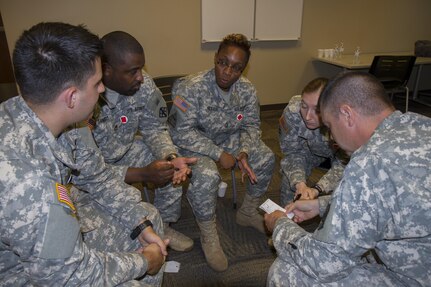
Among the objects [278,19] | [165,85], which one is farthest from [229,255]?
[278,19]

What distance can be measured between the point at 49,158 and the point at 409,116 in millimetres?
1295

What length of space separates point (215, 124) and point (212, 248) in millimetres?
913

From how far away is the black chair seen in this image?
3.97 meters

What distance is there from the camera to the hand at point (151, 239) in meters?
1.46

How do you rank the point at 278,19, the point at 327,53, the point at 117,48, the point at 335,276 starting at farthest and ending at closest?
the point at 327,53
the point at 278,19
the point at 117,48
the point at 335,276

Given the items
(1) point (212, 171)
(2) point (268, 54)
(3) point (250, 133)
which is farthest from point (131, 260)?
(2) point (268, 54)

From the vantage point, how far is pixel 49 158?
1.12m

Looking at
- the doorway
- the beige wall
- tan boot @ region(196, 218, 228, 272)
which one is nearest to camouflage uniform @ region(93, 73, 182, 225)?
tan boot @ region(196, 218, 228, 272)

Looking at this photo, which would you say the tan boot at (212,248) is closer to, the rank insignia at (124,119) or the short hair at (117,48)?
the rank insignia at (124,119)

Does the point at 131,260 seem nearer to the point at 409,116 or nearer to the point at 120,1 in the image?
the point at 409,116

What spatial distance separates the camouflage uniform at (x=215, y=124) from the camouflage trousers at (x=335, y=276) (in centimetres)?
91

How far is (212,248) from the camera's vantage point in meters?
2.12

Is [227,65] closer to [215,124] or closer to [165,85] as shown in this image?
[215,124]

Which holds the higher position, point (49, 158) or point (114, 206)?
point (49, 158)
